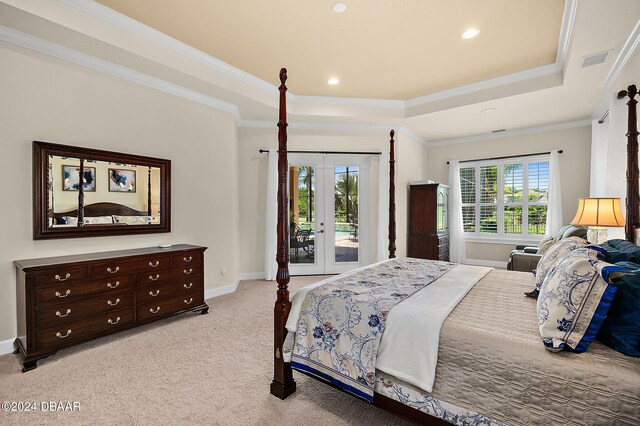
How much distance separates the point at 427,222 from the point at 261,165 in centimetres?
331

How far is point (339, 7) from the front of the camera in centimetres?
265

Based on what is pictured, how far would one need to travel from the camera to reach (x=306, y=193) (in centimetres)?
546

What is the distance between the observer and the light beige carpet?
5.97ft

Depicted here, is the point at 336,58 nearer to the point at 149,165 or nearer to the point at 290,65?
the point at 290,65

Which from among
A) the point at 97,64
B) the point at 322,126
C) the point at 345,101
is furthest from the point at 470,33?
the point at 97,64

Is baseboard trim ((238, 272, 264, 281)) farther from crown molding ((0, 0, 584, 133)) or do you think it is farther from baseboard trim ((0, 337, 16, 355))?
baseboard trim ((0, 337, 16, 355))

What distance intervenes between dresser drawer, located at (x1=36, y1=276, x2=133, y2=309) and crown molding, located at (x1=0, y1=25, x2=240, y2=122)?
2.16 metres

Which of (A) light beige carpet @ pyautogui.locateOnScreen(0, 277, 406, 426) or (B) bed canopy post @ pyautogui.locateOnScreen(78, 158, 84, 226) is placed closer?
(A) light beige carpet @ pyautogui.locateOnScreen(0, 277, 406, 426)

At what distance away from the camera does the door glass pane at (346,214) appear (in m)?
5.55

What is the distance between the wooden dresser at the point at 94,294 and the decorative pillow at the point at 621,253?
365cm

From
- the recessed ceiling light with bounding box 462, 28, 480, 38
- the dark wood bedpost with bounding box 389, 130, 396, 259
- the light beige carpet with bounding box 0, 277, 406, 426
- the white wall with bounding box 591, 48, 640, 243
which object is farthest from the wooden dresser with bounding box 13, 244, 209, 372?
the white wall with bounding box 591, 48, 640, 243

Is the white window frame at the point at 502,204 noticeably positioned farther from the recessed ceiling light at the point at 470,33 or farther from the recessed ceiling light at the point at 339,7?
the recessed ceiling light at the point at 339,7

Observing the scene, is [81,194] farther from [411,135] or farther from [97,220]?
[411,135]

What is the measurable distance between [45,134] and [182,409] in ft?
9.04
